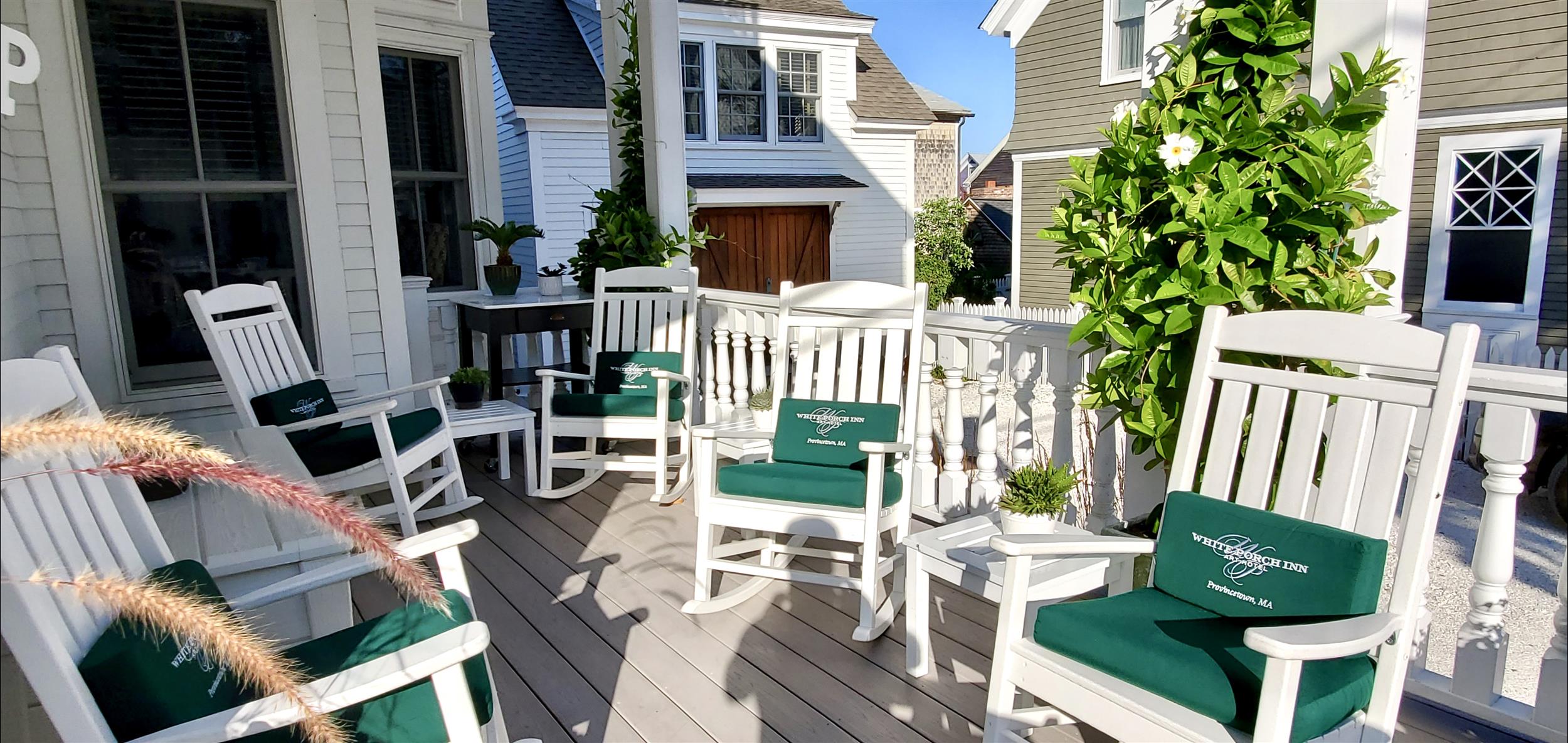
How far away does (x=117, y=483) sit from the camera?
1652mm

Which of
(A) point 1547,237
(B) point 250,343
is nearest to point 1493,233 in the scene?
(A) point 1547,237

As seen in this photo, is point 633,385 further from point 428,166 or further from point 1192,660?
point 1192,660

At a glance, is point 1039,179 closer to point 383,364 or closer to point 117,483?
point 383,364

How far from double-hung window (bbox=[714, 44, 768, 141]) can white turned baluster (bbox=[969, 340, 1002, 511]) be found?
8093 millimetres

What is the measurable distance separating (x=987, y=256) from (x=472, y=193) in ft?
37.0

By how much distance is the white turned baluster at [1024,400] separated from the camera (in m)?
3.00

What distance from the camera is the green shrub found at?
236cm

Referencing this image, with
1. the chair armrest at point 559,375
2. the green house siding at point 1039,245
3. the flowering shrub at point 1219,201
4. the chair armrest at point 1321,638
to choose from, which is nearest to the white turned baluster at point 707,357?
the chair armrest at point 559,375

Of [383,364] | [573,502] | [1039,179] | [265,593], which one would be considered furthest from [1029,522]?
[1039,179]

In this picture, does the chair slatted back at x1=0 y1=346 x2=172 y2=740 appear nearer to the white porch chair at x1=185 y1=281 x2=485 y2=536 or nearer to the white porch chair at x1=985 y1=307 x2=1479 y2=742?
the white porch chair at x1=985 y1=307 x2=1479 y2=742

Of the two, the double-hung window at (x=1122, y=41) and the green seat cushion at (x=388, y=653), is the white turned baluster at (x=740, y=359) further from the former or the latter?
the double-hung window at (x=1122, y=41)

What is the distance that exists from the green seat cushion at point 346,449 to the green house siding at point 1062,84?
27.7 feet

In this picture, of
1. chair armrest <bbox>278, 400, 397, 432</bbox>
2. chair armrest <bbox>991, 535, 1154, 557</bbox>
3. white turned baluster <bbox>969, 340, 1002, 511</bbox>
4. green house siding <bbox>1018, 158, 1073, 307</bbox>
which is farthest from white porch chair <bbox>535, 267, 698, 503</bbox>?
green house siding <bbox>1018, 158, 1073, 307</bbox>

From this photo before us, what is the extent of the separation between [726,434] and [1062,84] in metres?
8.99
